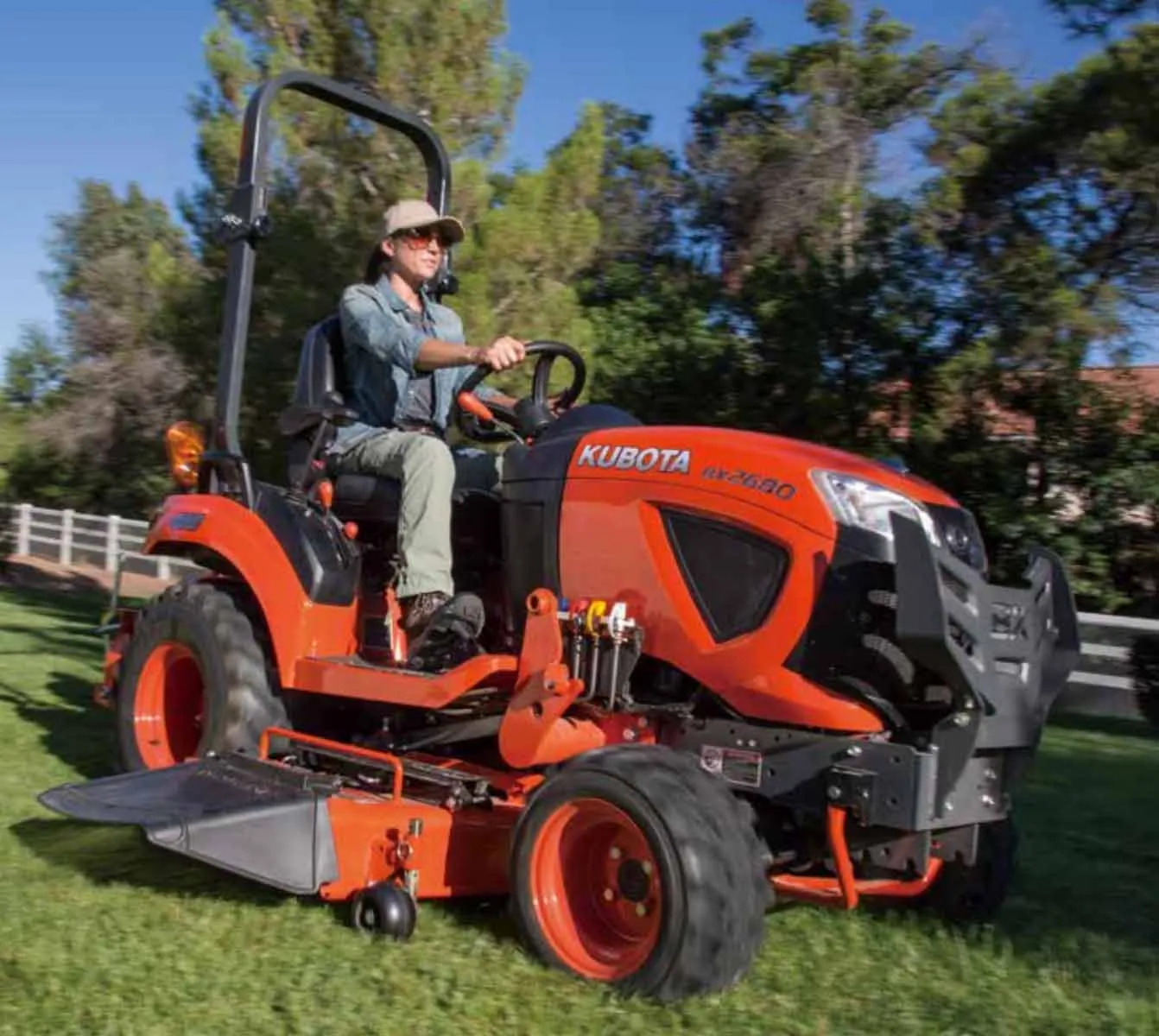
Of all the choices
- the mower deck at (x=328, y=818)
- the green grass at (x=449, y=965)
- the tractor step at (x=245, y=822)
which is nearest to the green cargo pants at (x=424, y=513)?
the mower deck at (x=328, y=818)

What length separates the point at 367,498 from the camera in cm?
500

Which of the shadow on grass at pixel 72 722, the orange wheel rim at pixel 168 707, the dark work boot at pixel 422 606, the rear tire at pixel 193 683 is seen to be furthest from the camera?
the shadow on grass at pixel 72 722

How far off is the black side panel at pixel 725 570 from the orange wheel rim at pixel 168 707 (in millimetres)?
2302

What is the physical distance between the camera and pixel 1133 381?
12.3m

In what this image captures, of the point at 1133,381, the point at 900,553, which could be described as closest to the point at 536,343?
the point at 900,553

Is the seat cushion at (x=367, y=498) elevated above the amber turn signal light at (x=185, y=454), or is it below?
below

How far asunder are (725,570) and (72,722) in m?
4.75

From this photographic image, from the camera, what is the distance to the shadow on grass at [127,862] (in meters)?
4.32

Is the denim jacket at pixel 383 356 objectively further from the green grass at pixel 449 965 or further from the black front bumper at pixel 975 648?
the black front bumper at pixel 975 648

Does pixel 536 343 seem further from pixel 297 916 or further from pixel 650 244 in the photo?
pixel 650 244

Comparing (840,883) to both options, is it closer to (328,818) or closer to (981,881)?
(981,881)

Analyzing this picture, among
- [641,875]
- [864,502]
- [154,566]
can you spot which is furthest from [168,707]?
[154,566]

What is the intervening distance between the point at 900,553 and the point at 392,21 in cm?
999

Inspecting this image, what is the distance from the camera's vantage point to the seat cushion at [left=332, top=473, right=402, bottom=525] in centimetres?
493
